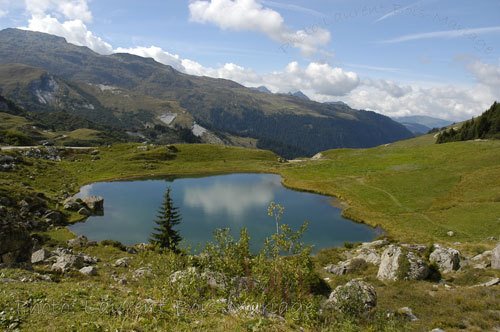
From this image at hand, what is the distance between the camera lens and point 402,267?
1261 inches

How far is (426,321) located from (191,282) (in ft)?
49.6

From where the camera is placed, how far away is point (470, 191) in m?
70.4

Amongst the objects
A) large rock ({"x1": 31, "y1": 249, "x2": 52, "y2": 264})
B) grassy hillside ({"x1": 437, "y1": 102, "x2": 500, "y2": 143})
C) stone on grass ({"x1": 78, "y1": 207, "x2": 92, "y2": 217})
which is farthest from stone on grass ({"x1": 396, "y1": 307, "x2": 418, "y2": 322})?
grassy hillside ({"x1": 437, "y1": 102, "x2": 500, "y2": 143})

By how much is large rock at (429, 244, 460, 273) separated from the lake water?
19.0 meters

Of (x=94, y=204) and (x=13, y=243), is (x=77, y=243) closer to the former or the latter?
(x=13, y=243)

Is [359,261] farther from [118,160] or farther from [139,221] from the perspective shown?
[118,160]

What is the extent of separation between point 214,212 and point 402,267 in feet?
150

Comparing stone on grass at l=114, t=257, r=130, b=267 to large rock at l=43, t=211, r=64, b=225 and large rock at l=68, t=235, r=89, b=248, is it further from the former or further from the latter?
large rock at l=43, t=211, r=64, b=225

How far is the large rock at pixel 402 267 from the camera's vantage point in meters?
31.8

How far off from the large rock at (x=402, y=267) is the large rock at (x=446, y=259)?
3.70 meters

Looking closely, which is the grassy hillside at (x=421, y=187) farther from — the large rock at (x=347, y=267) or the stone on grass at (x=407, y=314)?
the stone on grass at (x=407, y=314)

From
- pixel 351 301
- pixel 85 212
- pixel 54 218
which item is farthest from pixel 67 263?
pixel 85 212

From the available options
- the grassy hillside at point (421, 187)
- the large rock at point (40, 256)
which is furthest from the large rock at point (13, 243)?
the grassy hillside at point (421, 187)

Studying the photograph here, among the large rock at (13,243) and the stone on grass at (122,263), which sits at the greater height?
the large rock at (13,243)
